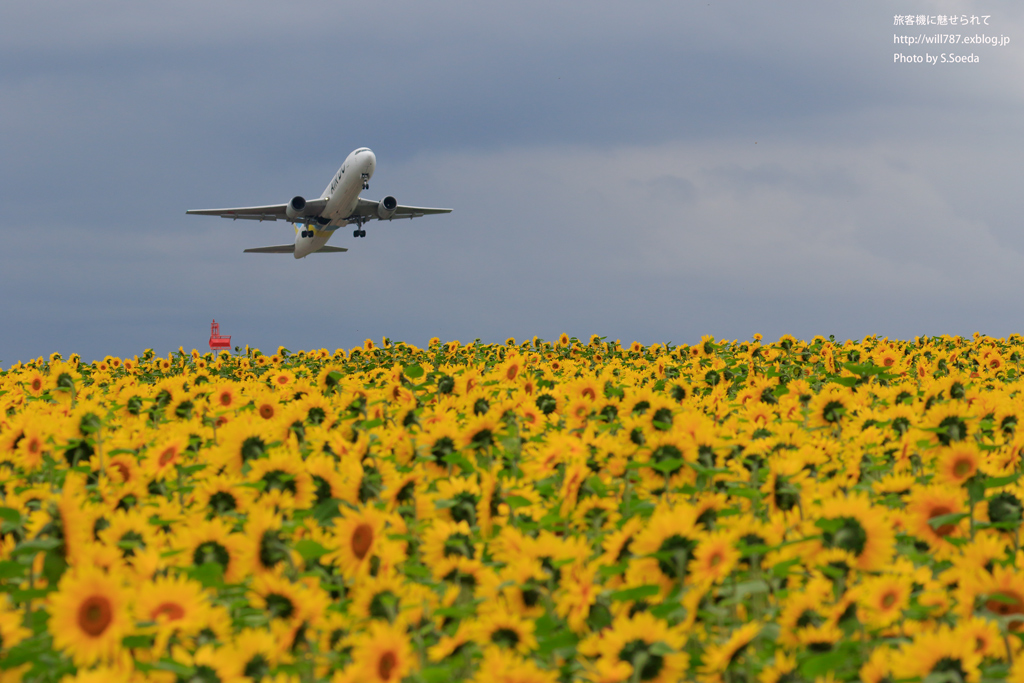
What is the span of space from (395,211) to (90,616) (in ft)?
179

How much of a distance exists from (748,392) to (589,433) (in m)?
3.59

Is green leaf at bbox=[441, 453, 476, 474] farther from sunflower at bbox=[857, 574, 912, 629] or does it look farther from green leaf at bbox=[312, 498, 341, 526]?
sunflower at bbox=[857, 574, 912, 629]

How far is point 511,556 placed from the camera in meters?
3.39

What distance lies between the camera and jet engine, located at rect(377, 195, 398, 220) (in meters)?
50.9

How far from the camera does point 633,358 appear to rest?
1769 centimetres

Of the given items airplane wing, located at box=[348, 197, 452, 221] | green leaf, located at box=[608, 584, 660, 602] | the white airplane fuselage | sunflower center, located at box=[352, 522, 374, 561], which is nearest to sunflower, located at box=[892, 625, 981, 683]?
green leaf, located at box=[608, 584, 660, 602]

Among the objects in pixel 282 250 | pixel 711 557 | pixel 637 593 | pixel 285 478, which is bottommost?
pixel 637 593

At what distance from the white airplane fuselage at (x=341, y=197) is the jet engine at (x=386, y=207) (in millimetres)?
1591

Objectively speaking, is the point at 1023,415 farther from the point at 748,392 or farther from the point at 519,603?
the point at 519,603

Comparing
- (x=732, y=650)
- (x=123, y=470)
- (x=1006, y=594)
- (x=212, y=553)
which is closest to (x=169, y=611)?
(x=212, y=553)

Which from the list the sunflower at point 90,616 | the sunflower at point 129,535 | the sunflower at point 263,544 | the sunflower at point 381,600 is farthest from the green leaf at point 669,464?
the sunflower at point 90,616

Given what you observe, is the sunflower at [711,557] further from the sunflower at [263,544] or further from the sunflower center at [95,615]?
the sunflower center at [95,615]

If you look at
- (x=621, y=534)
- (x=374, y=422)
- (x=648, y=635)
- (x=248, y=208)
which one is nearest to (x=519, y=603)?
(x=621, y=534)

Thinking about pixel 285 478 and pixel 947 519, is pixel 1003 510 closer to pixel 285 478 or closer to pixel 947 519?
pixel 947 519
